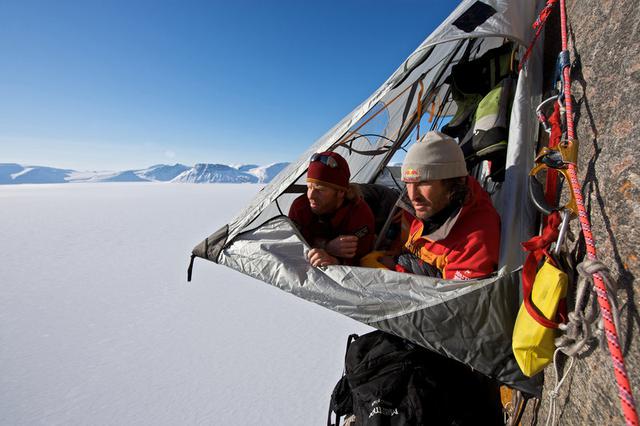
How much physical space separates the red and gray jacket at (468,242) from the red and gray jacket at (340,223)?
0.48 metres

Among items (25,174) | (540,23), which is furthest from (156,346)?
(25,174)

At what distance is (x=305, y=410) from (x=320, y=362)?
1.95 feet

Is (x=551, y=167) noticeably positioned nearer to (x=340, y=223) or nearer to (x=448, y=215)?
(x=448, y=215)

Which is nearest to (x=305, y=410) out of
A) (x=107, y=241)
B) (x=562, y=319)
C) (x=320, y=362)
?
(x=320, y=362)

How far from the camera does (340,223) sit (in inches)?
78.4

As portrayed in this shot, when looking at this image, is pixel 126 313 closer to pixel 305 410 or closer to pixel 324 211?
pixel 305 410

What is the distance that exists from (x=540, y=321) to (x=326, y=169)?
121cm

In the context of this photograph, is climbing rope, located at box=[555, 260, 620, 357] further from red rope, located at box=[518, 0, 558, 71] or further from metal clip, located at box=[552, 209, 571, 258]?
red rope, located at box=[518, 0, 558, 71]

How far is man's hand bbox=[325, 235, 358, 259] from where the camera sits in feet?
5.61

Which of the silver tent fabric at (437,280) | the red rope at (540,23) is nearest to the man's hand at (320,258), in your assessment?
the silver tent fabric at (437,280)

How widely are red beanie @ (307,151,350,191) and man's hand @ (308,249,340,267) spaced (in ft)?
1.42

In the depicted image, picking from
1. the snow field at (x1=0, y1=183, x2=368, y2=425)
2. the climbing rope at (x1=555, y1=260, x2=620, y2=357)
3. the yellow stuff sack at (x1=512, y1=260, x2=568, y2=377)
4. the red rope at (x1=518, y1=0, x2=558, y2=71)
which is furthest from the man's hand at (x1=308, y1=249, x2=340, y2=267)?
the red rope at (x1=518, y1=0, x2=558, y2=71)

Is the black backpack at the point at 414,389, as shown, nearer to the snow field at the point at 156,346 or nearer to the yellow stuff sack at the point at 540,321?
the yellow stuff sack at the point at 540,321

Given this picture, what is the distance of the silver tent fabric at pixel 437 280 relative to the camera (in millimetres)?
1188
